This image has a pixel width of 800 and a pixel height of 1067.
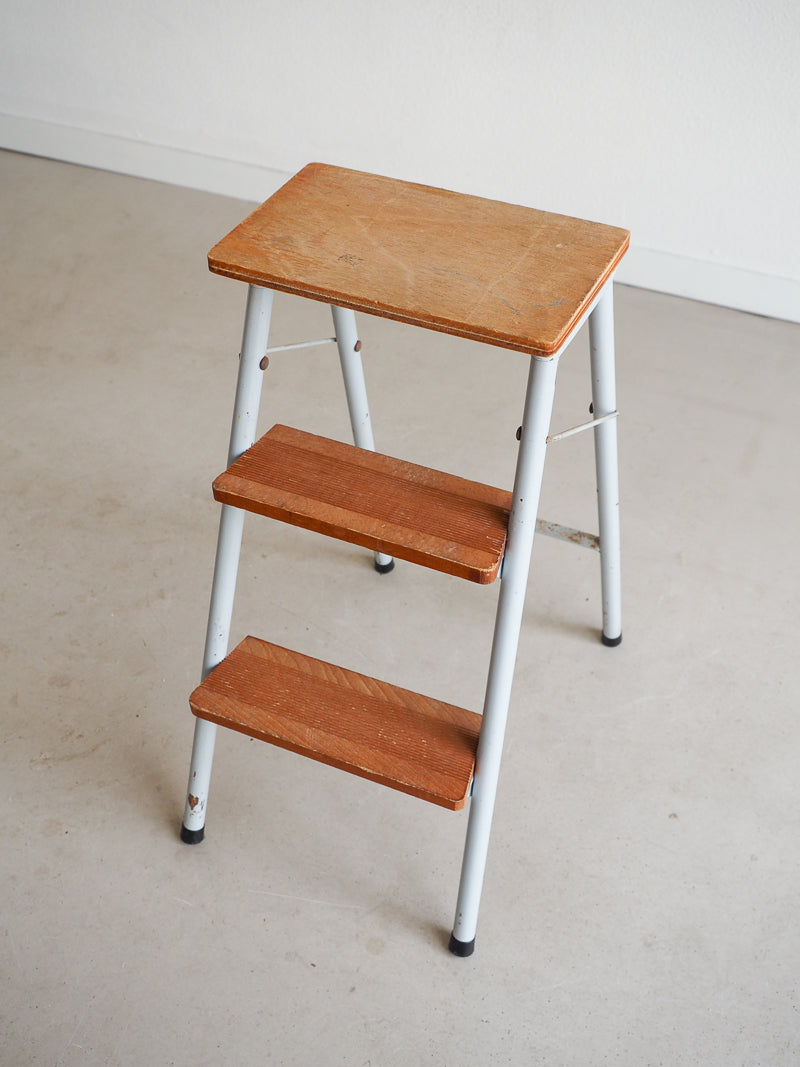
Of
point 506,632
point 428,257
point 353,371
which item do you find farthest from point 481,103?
point 506,632

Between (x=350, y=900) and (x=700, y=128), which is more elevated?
(x=700, y=128)

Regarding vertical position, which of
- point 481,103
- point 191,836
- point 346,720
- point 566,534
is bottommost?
point 191,836

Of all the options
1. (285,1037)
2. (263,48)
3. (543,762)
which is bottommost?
(285,1037)

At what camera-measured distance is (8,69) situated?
395cm

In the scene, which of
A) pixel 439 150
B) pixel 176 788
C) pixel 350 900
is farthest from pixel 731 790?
pixel 439 150

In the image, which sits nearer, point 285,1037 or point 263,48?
point 285,1037

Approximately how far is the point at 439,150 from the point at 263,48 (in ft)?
2.33

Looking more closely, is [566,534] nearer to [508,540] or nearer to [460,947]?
[508,540]

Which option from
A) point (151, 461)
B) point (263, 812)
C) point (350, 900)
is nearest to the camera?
point (350, 900)

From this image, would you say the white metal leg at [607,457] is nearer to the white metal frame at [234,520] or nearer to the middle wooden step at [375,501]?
the middle wooden step at [375,501]

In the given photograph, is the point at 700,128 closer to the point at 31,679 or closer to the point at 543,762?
the point at 543,762

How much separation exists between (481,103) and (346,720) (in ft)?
8.35

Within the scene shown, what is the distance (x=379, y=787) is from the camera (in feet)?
6.14

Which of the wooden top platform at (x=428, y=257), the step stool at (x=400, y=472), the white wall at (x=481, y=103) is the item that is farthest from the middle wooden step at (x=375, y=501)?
the white wall at (x=481, y=103)
